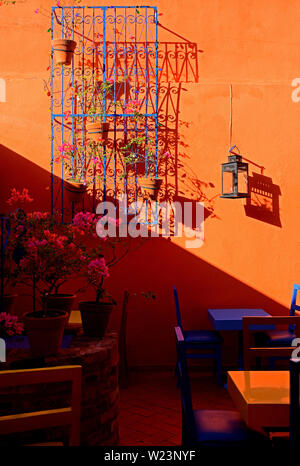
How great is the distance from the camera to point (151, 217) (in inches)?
208

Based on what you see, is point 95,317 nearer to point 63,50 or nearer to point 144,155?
point 144,155

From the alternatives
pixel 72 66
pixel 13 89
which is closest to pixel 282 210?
pixel 72 66

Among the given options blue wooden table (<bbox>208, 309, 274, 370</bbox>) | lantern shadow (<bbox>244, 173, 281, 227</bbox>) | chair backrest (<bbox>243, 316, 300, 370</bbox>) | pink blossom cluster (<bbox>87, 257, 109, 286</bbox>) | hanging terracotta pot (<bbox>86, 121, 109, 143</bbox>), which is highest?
hanging terracotta pot (<bbox>86, 121, 109, 143</bbox>)

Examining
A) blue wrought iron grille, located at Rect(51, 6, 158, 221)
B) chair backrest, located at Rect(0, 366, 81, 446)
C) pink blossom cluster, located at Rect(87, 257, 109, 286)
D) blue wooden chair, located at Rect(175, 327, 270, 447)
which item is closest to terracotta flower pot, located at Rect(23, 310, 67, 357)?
pink blossom cluster, located at Rect(87, 257, 109, 286)

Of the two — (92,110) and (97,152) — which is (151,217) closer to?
(97,152)

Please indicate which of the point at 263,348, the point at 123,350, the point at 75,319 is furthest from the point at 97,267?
the point at 123,350

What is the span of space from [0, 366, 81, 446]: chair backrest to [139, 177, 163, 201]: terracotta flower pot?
132 inches

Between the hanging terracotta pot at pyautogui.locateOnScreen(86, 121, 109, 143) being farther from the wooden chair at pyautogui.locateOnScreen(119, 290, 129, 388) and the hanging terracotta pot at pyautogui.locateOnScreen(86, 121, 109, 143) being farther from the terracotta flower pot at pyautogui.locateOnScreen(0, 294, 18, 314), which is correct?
the terracotta flower pot at pyautogui.locateOnScreen(0, 294, 18, 314)

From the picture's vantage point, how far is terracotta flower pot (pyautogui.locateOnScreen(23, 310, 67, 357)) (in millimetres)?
2752

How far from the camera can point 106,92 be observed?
17.4 ft

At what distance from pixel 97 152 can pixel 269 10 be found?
8.45ft

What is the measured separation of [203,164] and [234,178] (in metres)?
0.47

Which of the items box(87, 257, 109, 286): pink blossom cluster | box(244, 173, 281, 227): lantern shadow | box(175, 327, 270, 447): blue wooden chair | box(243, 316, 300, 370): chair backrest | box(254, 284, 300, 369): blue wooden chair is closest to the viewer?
box(175, 327, 270, 447): blue wooden chair
